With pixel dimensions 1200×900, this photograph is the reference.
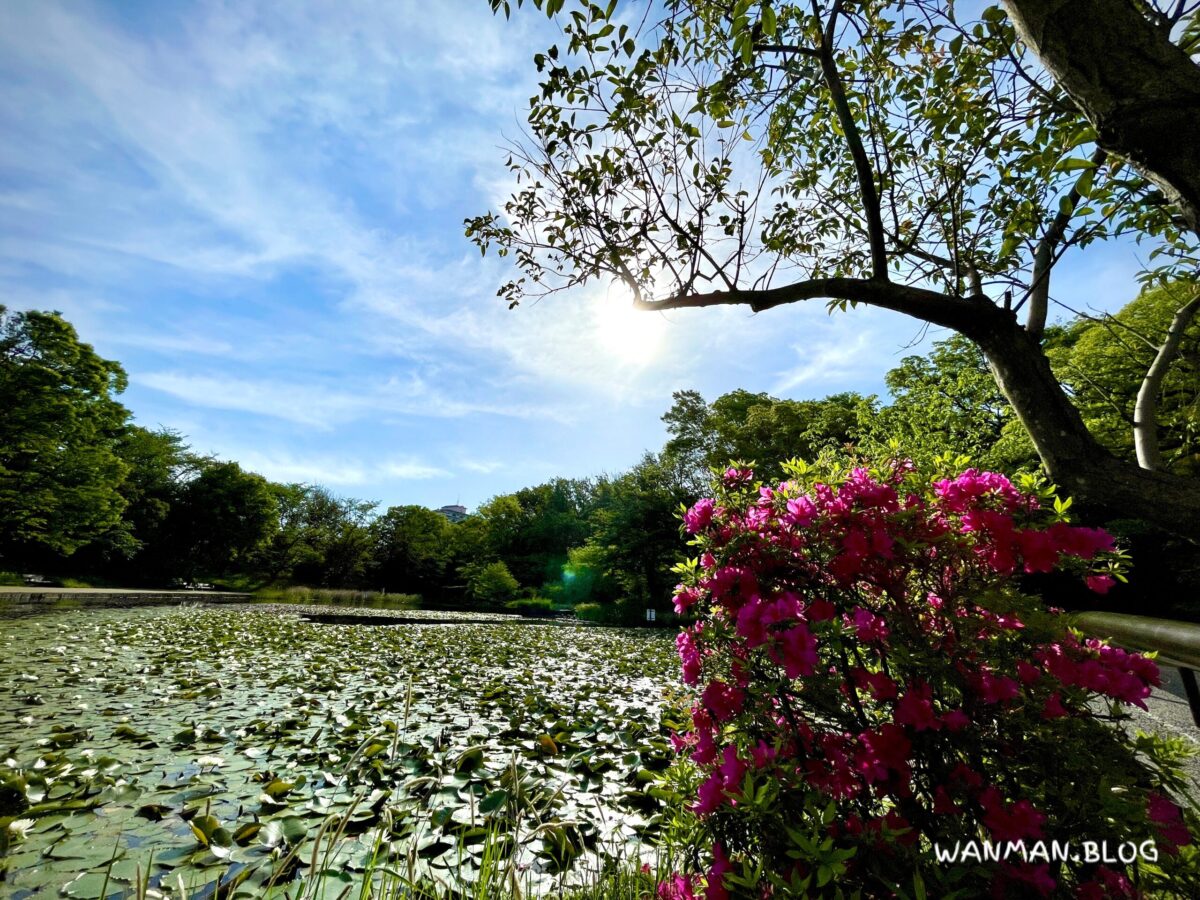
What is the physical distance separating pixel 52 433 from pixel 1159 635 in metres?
26.0

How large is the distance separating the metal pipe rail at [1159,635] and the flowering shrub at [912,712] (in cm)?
23

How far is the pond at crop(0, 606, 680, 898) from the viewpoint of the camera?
197cm

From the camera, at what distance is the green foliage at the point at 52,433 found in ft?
53.0

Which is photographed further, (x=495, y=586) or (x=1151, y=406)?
(x=495, y=586)

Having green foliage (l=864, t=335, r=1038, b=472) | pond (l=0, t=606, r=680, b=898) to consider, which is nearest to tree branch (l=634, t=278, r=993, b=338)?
pond (l=0, t=606, r=680, b=898)

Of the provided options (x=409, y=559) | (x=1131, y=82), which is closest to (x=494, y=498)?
(x=409, y=559)

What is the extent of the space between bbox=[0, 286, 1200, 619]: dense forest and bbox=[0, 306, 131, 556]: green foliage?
5 cm

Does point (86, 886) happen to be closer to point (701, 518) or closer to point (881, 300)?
point (701, 518)

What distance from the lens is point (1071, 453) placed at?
187cm

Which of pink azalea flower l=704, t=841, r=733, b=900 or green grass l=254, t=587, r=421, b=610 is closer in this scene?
pink azalea flower l=704, t=841, r=733, b=900

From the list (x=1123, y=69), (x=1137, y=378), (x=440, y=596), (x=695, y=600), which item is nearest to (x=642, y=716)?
(x=695, y=600)

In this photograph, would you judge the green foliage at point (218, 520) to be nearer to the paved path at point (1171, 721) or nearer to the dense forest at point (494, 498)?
the dense forest at point (494, 498)

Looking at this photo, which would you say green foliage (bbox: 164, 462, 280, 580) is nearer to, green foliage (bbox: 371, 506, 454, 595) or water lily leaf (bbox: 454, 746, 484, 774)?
green foliage (bbox: 371, 506, 454, 595)

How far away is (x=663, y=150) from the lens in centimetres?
320
